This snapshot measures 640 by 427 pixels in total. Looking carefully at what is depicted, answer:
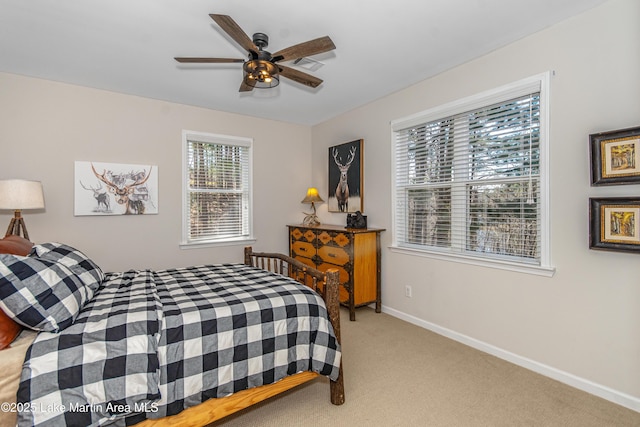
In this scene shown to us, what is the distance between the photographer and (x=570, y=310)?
2.19 metres

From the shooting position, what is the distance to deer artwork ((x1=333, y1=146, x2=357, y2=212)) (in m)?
4.11

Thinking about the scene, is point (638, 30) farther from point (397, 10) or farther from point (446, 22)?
point (397, 10)

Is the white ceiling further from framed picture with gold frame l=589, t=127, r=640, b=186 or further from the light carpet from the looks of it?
the light carpet

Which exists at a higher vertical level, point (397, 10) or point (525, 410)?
point (397, 10)

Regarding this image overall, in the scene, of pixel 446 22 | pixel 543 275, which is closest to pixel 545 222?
pixel 543 275

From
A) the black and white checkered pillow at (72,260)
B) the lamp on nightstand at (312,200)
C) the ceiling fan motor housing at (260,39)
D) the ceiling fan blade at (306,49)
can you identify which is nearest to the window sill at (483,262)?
the lamp on nightstand at (312,200)

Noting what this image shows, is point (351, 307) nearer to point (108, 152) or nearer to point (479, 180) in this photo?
point (479, 180)

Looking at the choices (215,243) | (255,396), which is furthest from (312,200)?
(255,396)

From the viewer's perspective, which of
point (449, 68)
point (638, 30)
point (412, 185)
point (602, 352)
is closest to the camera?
point (638, 30)

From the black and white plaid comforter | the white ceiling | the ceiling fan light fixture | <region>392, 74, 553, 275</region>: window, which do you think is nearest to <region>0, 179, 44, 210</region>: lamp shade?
the white ceiling

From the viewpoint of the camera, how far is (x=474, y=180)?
279 centimetres

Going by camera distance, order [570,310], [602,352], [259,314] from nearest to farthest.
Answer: [259,314] → [602,352] → [570,310]

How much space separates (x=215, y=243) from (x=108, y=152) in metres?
1.60

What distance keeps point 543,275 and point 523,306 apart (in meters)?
0.30
